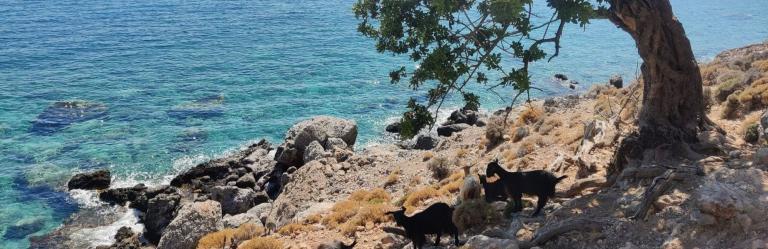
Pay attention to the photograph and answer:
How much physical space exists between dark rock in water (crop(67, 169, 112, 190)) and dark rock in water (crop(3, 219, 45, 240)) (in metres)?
3.62

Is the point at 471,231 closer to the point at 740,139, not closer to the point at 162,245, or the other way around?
the point at 740,139

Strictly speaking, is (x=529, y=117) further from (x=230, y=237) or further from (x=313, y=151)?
(x=230, y=237)

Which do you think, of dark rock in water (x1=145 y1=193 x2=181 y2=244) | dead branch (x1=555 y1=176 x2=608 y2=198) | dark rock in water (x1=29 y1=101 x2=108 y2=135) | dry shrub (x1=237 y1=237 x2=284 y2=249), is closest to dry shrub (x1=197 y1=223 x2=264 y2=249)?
dry shrub (x1=237 y1=237 x2=284 y2=249)

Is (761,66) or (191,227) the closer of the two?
(191,227)

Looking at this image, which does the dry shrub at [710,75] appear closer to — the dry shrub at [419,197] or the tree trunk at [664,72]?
the tree trunk at [664,72]

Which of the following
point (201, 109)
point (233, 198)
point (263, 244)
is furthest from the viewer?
point (201, 109)

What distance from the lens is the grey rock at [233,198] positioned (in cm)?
2777

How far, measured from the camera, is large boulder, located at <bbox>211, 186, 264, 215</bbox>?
91.1 feet

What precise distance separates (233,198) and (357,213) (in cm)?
1269

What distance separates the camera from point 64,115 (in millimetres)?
42719

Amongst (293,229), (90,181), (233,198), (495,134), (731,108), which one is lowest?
(90,181)

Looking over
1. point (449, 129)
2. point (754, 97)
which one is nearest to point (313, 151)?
point (449, 129)

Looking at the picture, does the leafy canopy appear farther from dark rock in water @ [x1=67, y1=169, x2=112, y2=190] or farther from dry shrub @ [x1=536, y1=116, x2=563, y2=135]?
dark rock in water @ [x1=67, y1=169, x2=112, y2=190]

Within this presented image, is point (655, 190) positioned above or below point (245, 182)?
above
